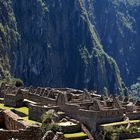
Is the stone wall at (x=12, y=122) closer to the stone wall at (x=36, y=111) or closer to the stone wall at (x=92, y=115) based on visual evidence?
the stone wall at (x=92, y=115)

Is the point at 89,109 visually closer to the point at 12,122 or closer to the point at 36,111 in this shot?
the point at 36,111

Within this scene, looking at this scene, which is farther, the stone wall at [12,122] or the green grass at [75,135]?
the green grass at [75,135]

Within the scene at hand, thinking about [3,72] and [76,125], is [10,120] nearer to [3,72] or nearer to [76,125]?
[76,125]

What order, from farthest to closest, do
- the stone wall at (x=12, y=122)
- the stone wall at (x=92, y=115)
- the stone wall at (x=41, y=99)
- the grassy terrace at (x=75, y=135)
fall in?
the stone wall at (x=41, y=99)
the stone wall at (x=92, y=115)
the grassy terrace at (x=75, y=135)
the stone wall at (x=12, y=122)

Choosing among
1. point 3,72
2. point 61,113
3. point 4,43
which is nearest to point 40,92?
point 61,113

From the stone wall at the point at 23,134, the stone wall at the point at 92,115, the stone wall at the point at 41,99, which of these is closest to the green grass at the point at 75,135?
the stone wall at the point at 92,115

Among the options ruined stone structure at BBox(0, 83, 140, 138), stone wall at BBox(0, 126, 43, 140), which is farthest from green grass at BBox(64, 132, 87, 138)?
stone wall at BBox(0, 126, 43, 140)

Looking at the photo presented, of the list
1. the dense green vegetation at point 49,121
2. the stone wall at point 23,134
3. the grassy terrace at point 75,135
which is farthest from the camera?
the grassy terrace at point 75,135

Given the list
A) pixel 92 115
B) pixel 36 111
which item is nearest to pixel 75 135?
pixel 92 115

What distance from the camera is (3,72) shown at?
534ft

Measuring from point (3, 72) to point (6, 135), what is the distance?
5756 inches

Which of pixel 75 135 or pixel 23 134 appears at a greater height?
pixel 23 134

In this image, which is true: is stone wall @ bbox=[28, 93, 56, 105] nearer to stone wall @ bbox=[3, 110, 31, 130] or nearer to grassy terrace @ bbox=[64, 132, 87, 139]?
grassy terrace @ bbox=[64, 132, 87, 139]

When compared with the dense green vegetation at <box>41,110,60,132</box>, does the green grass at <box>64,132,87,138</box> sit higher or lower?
lower
